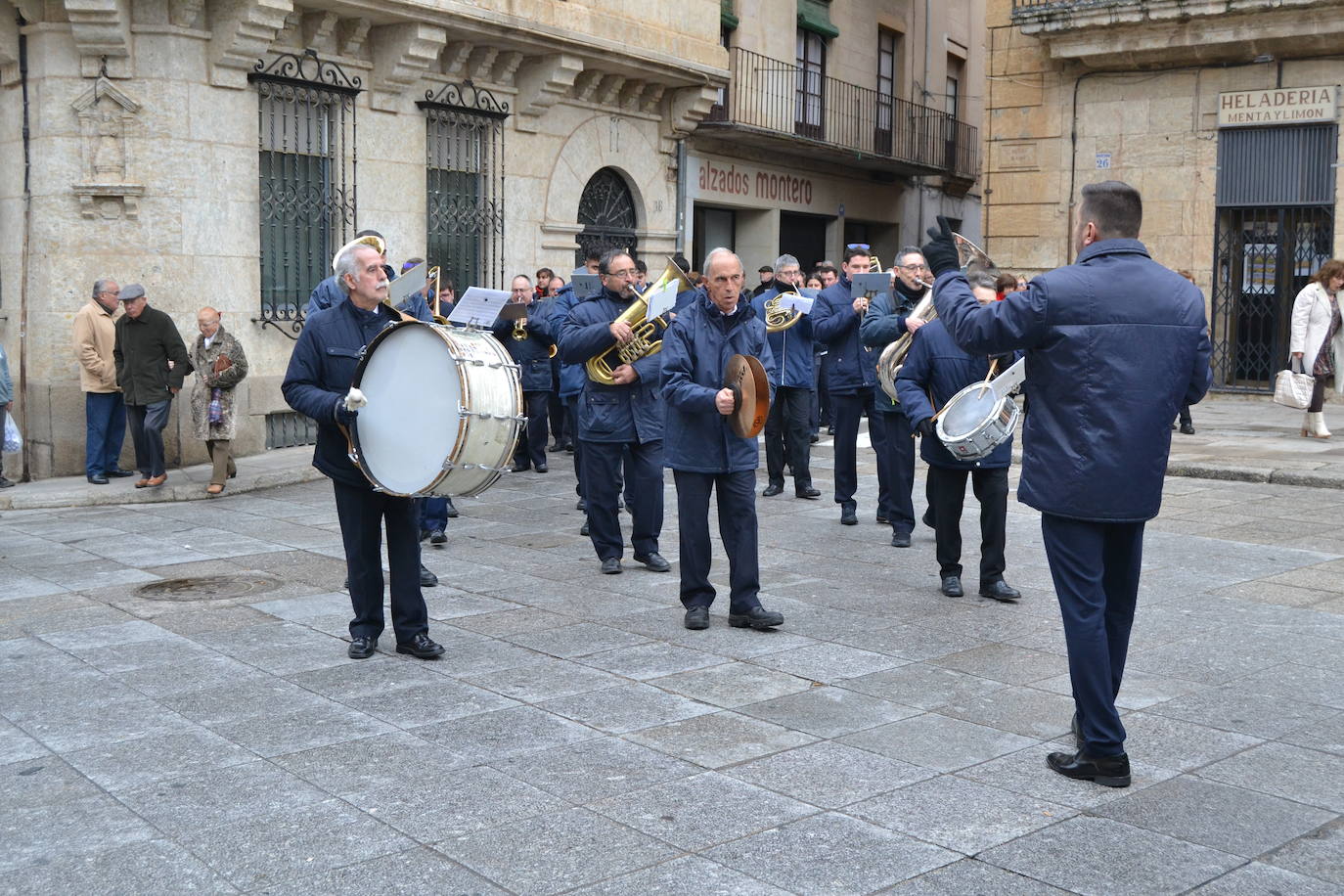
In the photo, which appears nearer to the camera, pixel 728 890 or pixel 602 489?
pixel 728 890

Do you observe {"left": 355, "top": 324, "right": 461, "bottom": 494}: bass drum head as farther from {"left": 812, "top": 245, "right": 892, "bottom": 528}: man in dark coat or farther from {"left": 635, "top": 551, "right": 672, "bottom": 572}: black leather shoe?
{"left": 812, "top": 245, "right": 892, "bottom": 528}: man in dark coat

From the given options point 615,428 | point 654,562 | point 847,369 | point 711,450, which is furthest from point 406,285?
point 847,369

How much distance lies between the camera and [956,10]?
29.4 metres

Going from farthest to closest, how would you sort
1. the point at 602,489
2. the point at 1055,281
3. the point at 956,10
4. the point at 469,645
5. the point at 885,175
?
the point at 956,10 → the point at 885,175 → the point at 602,489 → the point at 469,645 → the point at 1055,281

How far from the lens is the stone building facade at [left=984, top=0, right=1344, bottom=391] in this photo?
18.3 m

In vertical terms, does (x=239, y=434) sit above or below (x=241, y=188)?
below

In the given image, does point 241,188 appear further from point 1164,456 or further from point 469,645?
point 1164,456

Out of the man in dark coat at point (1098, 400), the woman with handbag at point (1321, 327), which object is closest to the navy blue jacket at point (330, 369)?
the man in dark coat at point (1098, 400)

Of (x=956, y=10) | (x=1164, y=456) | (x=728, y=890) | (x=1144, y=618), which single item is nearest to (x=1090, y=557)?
(x=1164, y=456)

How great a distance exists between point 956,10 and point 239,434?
20.6 metres

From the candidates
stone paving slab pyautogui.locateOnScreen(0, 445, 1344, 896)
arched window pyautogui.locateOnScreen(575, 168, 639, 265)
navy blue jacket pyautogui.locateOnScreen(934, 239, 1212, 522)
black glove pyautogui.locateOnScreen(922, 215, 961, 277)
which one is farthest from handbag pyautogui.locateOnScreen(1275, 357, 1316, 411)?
navy blue jacket pyautogui.locateOnScreen(934, 239, 1212, 522)

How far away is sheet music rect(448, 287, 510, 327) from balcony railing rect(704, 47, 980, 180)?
1299 cm

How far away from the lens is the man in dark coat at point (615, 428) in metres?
8.47

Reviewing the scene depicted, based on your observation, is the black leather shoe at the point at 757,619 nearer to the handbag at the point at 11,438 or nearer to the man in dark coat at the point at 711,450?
the man in dark coat at the point at 711,450
